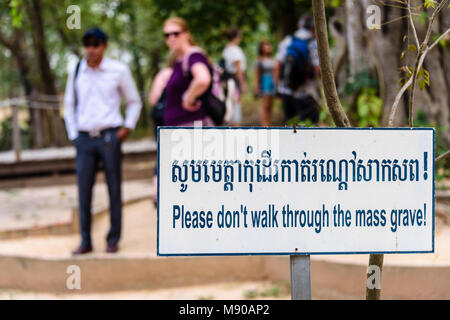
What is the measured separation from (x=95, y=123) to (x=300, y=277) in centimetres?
359

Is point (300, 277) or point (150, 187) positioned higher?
point (300, 277)

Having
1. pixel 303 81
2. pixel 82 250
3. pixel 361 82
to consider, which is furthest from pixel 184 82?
pixel 303 81

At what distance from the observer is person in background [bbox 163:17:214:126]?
562 centimetres

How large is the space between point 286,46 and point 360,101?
1.36 meters

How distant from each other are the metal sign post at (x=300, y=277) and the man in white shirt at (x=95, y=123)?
349 cm

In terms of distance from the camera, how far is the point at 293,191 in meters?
2.76

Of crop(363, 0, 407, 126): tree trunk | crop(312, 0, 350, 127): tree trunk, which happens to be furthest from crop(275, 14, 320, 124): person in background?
crop(312, 0, 350, 127): tree trunk

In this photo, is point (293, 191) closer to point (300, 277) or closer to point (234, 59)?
point (300, 277)

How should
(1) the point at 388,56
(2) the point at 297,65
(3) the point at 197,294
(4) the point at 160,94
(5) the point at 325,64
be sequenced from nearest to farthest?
(5) the point at 325,64 → (3) the point at 197,294 → (4) the point at 160,94 → (1) the point at 388,56 → (2) the point at 297,65

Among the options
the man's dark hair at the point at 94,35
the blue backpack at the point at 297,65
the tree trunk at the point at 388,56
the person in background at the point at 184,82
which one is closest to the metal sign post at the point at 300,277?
the person in background at the point at 184,82

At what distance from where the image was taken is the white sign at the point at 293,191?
8.94 ft

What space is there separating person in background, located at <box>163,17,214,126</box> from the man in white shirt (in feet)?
1.83

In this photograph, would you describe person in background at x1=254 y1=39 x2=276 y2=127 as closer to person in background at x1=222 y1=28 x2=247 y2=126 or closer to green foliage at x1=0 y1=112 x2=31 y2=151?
person in background at x1=222 y1=28 x2=247 y2=126

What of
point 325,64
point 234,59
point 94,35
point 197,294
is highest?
point 234,59
